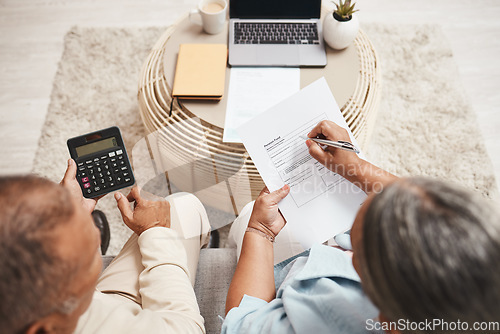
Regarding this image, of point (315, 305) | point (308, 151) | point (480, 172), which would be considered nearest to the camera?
point (315, 305)

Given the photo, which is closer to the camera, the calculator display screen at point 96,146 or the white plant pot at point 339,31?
the calculator display screen at point 96,146

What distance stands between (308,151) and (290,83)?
0.36 m

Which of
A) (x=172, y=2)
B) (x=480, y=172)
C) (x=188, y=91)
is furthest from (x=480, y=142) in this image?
(x=172, y=2)

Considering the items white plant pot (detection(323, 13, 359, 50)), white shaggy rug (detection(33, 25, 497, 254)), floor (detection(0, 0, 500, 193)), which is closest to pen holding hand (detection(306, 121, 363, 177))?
white plant pot (detection(323, 13, 359, 50))

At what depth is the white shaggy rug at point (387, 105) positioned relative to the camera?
159 cm

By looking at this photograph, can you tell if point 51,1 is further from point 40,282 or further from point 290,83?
point 40,282

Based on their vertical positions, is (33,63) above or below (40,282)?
below

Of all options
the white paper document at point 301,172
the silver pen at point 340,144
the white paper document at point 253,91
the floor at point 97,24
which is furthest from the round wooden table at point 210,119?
the floor at point 97,24

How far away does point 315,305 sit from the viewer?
689 millimetres

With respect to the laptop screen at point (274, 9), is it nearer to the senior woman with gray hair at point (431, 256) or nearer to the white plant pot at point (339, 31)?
the white plant pot at point (339, 31)

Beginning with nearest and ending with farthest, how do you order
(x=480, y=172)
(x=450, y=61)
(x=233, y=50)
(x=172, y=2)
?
1. (x=233, y=50)
2. (x=480, y=172)
3. (x=450, y=61)
4. (x=172, y=2)

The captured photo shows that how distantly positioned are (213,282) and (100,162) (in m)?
0.44

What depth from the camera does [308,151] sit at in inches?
38.8

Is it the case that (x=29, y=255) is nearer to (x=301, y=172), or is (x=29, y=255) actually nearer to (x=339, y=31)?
(x=301, y=172)
